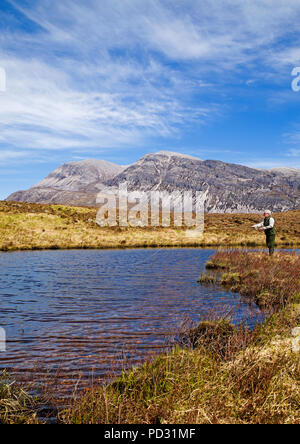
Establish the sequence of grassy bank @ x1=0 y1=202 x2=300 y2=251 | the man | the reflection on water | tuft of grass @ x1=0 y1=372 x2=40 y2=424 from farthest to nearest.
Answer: grassy bank @ x1=0 y1=202 x2=300 y2=251
the man
the reflection on water
tuft of grass @ x1=0 y1=372 x2=40 y2=424

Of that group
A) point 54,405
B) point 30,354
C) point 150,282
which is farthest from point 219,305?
point 54,405

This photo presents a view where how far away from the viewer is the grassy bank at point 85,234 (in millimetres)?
44219

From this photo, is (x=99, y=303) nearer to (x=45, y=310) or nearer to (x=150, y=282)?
(x=45, y=310)

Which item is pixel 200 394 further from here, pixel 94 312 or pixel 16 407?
pixel 94 312

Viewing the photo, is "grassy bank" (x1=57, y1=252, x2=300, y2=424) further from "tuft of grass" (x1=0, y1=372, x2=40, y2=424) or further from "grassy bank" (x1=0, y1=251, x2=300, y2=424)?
"tuft of grass" (x1=0, y1=372, x2=40, y2=424)

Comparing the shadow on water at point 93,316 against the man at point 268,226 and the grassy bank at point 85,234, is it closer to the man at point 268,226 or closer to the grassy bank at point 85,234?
A: the man at point 268,226

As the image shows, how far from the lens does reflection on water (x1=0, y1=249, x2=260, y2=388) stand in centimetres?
809

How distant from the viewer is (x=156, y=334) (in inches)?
378

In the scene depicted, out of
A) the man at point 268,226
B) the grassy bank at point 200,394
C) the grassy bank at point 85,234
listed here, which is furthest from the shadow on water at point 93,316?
the grassy bank at point 85,234

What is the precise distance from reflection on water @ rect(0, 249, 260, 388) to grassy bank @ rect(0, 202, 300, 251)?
73.8 ft

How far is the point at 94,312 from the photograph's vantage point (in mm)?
12188

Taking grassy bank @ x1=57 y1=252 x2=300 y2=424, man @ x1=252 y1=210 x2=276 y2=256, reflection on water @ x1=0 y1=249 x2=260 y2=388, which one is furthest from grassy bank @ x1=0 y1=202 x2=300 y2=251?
grassy bank @ x1=57 y1=252 x2=300 y2=424
